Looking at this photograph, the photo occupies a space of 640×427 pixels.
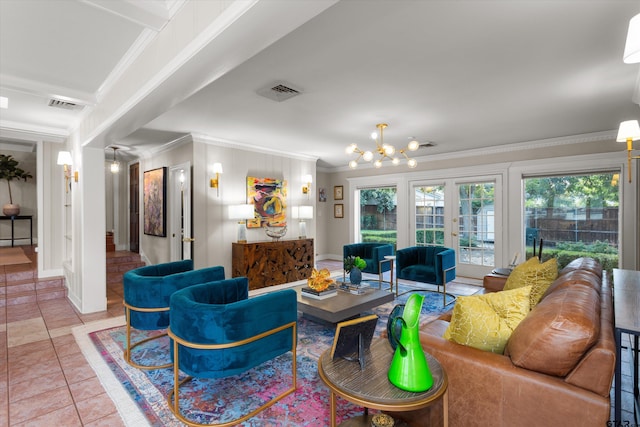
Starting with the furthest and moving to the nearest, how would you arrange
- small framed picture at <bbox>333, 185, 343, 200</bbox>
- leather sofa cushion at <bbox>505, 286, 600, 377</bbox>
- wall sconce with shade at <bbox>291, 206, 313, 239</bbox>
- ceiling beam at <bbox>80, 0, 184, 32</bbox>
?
small framed picture at <bbox>333, 185, 343, 200</bbox>
wall sconce with shade at <bbox>291, 206, 313, 239</bbox>
ceiling beam at <bbox>80, 0, 184, 32</bbox>
leather sofa cushion at <bbox>505, 286, 600, 377</bbox>

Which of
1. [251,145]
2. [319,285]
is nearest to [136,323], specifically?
[319,285]

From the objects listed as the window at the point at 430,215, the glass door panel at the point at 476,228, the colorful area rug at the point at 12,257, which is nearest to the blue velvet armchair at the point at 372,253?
the window at the point at 430,215

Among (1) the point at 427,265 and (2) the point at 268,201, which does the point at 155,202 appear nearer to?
(2) the point at 268,201

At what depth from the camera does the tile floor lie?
201 cm

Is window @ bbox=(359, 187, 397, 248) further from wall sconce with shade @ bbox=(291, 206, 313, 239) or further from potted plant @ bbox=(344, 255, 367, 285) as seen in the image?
potted plant @ bbox=(344, 255, 367, 285)

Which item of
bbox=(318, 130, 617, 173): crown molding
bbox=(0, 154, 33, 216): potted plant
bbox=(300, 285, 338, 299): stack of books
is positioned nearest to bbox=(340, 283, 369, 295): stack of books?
bbox=(300, 285, 338, 299): stack of books

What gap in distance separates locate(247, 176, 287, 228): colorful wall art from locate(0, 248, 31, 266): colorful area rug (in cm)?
387

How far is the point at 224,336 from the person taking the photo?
6.13ft

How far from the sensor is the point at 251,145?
557cm

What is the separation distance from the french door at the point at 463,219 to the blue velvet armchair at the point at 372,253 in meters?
1.36

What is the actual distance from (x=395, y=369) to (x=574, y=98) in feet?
11.8

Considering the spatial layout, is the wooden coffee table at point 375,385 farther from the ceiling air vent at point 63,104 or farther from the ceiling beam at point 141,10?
the ceiling air vent at point 63,104

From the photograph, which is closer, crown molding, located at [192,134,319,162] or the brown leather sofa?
the brown leather sofa

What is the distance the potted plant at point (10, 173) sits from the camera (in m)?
6.48
